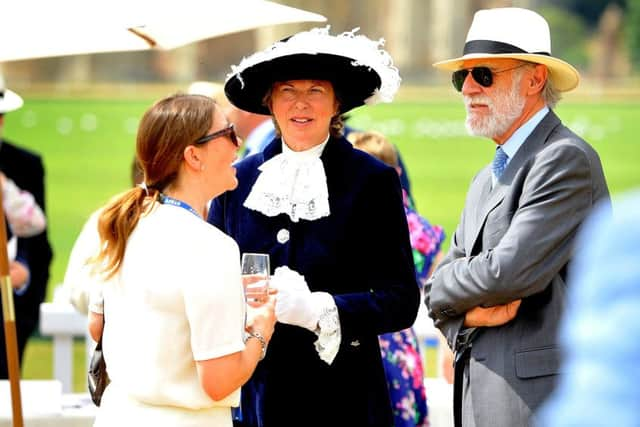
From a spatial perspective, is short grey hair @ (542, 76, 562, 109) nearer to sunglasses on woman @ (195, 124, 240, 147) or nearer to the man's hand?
the man's hand

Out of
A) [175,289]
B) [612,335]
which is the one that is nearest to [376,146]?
[175,289]

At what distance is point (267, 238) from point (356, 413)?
58 cm

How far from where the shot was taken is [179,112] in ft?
9.88

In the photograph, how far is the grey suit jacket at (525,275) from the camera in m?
3.45

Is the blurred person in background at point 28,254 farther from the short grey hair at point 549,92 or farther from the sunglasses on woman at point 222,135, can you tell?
the sunglasses on woman at point 222,135

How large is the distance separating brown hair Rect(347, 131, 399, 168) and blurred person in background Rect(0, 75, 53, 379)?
7.51 feet

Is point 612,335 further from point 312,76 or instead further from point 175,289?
point 312,76

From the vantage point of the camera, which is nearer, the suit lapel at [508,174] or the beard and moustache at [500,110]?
the suit lapel at [508,174]

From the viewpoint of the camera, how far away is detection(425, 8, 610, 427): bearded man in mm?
3457

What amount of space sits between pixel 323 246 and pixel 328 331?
0.27 m

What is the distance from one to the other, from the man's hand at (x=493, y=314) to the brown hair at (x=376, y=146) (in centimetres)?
162

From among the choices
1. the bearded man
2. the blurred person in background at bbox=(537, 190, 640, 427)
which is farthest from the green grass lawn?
the blurred person in background at bbox=(537, 190, 640, 427)

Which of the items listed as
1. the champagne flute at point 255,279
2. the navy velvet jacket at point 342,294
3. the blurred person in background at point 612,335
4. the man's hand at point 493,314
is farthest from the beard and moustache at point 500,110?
the blurred person in background at point 612,335

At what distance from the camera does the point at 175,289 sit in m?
2.77
